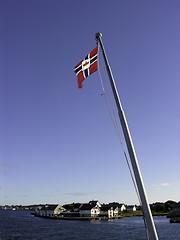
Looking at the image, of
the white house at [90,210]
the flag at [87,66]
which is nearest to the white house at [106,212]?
the white house at [90,210]

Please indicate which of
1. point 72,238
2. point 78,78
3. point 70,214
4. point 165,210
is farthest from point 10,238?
point 165,210

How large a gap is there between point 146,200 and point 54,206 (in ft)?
397

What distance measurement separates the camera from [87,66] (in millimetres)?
7855

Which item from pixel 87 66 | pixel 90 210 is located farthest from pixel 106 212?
pixel 87 66

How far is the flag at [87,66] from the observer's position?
7.70 meters

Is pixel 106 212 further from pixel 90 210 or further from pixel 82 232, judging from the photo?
pixel 82 232

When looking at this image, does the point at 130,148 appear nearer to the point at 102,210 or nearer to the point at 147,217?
the point at 147,217

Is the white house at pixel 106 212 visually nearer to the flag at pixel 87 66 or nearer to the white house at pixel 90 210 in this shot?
the white house at pixel 90 210

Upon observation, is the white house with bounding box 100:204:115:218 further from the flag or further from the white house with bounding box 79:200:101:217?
the flag

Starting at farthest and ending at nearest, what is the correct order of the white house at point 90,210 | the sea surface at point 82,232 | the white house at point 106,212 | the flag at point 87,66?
the white house at point 106,212, the white house at point 90,210, the sea surface at point 82,232, the flag at point 87,66

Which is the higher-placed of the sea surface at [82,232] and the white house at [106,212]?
the white house at [106,212]

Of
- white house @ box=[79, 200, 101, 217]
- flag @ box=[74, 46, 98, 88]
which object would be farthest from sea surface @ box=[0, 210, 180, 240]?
white house @ box=[79, 200, 101, 217]

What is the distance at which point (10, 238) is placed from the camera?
130 ft

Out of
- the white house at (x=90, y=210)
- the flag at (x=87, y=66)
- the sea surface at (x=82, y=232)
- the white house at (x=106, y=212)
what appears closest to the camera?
the flag at (x=87, y=66)
